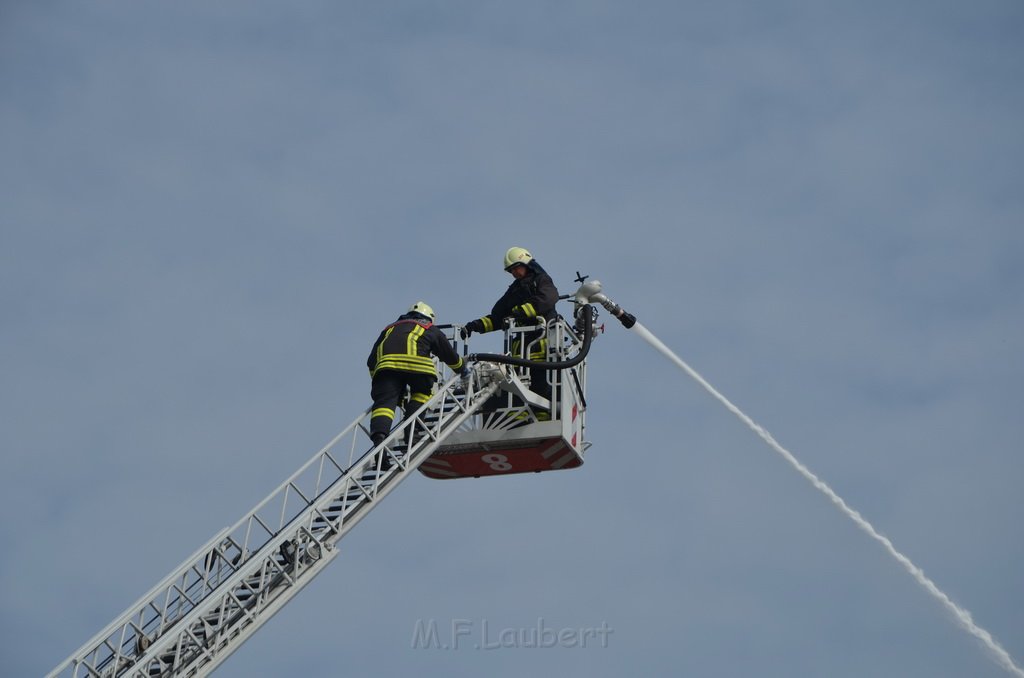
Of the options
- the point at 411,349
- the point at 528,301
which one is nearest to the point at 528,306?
the point at 528,301

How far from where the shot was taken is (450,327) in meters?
28.4

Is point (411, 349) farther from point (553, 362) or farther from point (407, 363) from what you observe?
point (553, 362)

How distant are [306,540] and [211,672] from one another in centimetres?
230

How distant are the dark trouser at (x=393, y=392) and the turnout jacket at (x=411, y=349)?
129 millimetres

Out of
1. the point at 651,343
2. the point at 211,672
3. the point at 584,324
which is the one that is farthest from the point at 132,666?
the point at 651,343

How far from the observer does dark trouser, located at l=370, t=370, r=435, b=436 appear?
84.6ft

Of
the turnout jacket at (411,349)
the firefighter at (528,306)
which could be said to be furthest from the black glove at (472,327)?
the turnout jacket at (411,349)

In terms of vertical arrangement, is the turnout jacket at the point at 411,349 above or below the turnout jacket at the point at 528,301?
below

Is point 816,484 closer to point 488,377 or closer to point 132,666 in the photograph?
point 488,377

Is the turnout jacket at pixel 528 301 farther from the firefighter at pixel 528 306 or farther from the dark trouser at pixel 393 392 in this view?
the dark trouser at pixel 393 392

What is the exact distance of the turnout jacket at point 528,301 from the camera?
93.7 feet

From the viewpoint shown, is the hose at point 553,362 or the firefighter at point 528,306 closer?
the hose at point 553,362

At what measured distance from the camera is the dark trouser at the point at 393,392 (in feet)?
84.6

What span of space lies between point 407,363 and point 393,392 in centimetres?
49
